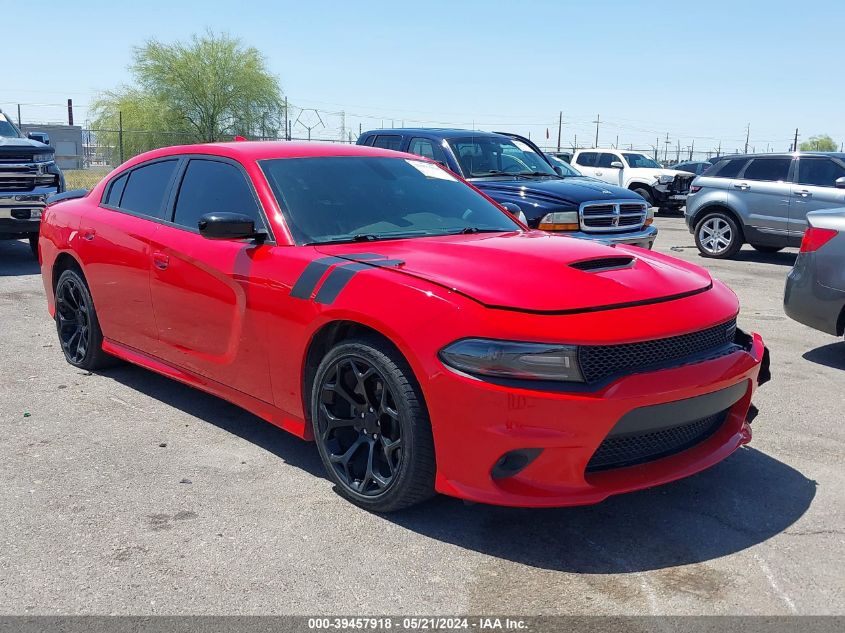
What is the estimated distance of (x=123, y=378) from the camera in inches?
227

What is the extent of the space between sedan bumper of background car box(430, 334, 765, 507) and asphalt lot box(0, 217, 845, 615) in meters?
0.29

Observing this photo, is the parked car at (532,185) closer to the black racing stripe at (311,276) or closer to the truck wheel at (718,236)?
the truck wheel at (718,236)

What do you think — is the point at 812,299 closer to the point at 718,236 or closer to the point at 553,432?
the point at 553,432

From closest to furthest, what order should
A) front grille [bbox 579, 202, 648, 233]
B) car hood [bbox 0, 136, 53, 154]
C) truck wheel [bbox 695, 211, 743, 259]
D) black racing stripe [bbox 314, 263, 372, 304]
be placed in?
1. black racing stripe [bbox 314, 263, 372, 304]
2. front grille [bbox 579, 202, 648, 233]
3. car hood [bbox 0, 136, 53, 154]
4. truck wheel [bbox 695, 211, 743, 259]

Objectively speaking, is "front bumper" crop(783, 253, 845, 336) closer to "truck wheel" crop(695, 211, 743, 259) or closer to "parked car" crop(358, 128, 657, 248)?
"parked car" crop(358, 128, 657, 248)

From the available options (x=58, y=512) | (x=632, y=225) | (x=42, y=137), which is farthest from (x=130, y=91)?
(x=58, y=512)

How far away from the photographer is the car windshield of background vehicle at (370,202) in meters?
4.22

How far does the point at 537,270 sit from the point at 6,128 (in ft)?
37.6

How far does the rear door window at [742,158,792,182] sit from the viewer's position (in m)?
12.4

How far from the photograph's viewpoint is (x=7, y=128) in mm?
12570

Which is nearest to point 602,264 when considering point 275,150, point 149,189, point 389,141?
point 275,150

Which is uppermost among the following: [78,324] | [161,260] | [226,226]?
[226,226]

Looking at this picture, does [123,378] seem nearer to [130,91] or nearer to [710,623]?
[710,623]

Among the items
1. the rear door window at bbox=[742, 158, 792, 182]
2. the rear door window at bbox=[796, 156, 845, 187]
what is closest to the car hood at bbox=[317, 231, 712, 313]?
the rear door window at bbox=[796, 156, 845, 187]
